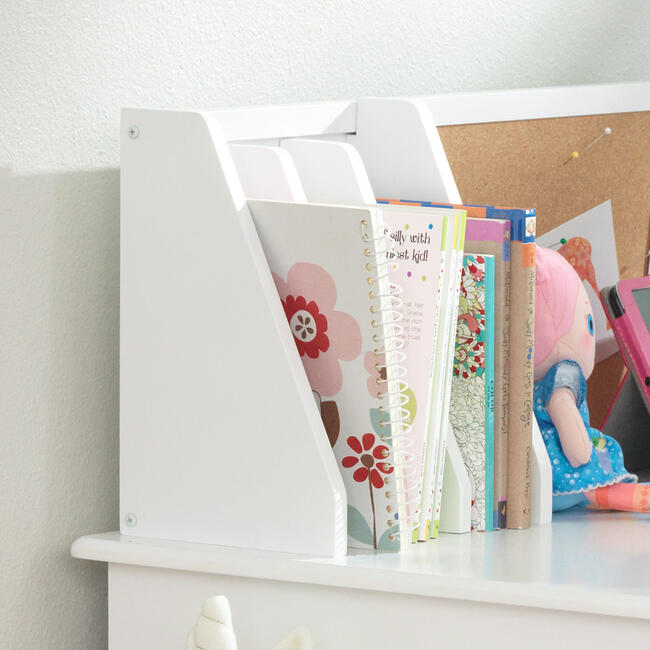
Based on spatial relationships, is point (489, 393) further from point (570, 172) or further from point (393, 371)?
point (570, 172)

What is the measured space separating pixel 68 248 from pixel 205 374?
0.46 ft

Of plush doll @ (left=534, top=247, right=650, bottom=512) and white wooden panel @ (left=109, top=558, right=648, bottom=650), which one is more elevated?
plush doll @ (left=534, top=247, right=650, bottom=512)

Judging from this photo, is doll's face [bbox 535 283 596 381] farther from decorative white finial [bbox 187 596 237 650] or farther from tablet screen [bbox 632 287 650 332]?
decorative white finial [bbox 187 596 237 650]

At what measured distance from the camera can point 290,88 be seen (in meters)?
1.04

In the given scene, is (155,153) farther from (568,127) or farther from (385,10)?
(568,127)

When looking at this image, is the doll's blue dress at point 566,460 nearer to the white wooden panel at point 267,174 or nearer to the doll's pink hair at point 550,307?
the doll's pink hair at point 550,307

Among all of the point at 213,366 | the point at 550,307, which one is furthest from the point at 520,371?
the point at 213,366

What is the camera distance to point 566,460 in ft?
3.05

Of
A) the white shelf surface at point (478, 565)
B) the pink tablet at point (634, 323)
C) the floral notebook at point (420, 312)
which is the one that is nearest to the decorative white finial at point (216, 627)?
the white shelf surface at point (478, 565)

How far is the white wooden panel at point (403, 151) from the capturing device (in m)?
0.91

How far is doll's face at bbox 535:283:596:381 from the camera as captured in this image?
3.16 feet

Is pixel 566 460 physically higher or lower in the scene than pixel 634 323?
lower

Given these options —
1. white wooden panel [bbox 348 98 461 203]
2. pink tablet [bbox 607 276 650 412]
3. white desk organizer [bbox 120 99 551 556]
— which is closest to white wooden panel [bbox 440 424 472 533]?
white desk organizer [bbox 120 99 551 556]

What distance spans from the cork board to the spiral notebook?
0.41 m
